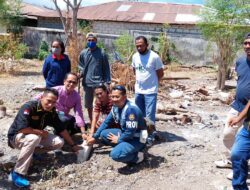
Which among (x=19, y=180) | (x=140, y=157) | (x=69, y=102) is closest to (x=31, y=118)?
(x=19, y=180)

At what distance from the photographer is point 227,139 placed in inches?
178

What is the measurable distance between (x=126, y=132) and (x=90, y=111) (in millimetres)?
1573

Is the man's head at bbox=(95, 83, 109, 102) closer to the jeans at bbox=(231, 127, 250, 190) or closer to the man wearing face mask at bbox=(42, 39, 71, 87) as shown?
the man wearing face mask at bbox=(42, 39, 71, 87)

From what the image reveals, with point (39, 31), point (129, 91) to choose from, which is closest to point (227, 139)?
point (129, 91)

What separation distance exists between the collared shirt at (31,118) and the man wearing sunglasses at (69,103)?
52 cm

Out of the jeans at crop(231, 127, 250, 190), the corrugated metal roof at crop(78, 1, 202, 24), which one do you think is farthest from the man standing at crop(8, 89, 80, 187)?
the corrugated metal roof at crop(78, 1, 202, 24)

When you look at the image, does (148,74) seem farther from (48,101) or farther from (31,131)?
(31,131)

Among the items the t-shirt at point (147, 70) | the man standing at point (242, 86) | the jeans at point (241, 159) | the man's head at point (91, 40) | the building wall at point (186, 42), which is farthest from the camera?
the building wall at point (186, 42)

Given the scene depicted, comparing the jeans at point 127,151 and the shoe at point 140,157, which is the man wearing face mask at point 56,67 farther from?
the shoe at point 140,157

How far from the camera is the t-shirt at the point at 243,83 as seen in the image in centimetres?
408

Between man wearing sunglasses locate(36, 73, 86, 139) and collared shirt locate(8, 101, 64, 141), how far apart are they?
516mm

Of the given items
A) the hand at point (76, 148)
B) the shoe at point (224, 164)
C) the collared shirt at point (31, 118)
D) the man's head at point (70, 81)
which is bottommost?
the shoe at point (224, 164)

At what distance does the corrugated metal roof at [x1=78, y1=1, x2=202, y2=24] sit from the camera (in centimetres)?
2034

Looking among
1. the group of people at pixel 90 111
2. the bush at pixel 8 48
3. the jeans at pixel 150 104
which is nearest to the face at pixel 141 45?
the group of people at pixel 90 111
